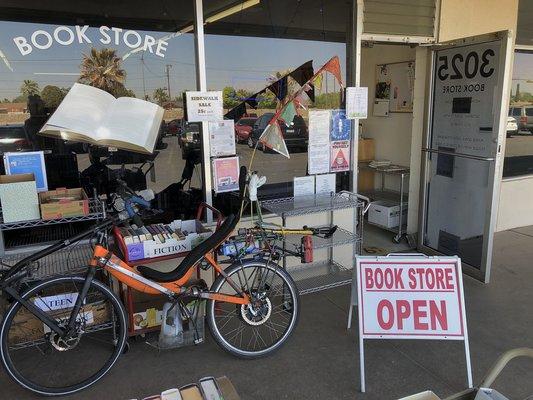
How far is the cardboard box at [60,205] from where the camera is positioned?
113 inches

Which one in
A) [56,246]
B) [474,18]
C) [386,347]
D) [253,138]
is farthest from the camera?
[474,18]

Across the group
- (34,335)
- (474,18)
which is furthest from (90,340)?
(474,18)

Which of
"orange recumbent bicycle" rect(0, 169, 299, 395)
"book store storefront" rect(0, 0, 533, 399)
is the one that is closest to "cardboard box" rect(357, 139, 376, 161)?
"book store storefront" rect(0, 0, 533, 399)

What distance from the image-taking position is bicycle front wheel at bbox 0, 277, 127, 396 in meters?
2.59

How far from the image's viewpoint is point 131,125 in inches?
106

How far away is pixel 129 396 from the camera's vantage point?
8.66 ft

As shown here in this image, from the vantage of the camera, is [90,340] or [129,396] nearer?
[129,396]

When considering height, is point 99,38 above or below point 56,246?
above

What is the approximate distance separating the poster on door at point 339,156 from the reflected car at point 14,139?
2.51 metres

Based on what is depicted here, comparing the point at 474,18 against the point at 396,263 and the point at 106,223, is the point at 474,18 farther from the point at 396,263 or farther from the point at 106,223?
the point at 106,223

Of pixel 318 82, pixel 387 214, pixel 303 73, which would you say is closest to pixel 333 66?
pixel 318 82

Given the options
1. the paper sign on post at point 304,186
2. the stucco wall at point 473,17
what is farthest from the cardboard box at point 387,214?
the stucco wall at point 473,17

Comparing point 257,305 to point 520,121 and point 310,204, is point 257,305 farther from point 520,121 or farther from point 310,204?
point 520,121

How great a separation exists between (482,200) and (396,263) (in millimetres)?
1841
